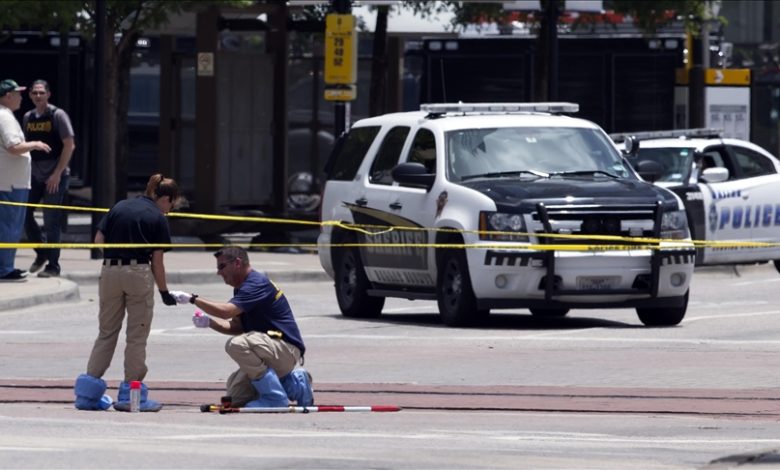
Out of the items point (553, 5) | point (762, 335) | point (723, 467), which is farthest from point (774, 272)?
point (723, 467)

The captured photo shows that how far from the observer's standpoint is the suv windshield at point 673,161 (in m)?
22.8

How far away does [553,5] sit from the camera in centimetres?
2681

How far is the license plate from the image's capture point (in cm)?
1683

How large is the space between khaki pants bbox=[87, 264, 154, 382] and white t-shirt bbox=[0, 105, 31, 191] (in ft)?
23.8

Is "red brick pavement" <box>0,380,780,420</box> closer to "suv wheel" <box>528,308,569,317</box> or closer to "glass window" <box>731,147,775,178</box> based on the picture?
"suv wheel" <box>528,308,569,317</box>

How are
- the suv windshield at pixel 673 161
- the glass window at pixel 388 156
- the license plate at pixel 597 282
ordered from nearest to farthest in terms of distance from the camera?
the license plate at pixel 597 282, the glass window at pixel 388 156, the suv windshield at pixel 673 161

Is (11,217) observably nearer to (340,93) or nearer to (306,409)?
(340,93)

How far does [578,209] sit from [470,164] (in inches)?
54.8

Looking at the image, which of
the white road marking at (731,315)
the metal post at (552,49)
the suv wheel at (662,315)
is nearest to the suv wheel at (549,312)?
the suv wheel at (662,315)

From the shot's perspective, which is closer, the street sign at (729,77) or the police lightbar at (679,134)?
the police lightbar at (679,134)

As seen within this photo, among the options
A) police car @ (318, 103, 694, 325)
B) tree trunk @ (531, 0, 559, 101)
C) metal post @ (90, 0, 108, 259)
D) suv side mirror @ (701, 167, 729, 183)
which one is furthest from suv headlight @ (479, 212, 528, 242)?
tree trunk @ (531, 0, 559, 101)

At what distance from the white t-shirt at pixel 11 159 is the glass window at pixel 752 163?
27.3 feet

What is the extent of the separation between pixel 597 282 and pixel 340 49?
8805 mm

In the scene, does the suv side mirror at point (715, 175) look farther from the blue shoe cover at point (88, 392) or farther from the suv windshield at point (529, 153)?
the blue shoe cover at point (88, 392)
